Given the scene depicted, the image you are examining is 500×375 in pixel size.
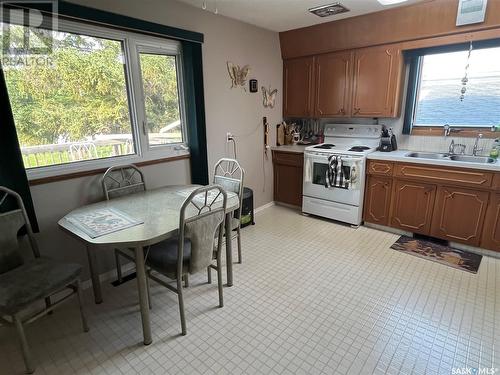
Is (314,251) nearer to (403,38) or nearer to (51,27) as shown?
(403,38)

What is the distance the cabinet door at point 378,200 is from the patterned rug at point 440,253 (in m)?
0.33

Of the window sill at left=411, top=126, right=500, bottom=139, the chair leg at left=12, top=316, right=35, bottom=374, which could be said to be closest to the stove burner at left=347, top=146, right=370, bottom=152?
the window sill at left=411, top=126, right=500, bottom=139

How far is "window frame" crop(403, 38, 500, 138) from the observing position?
2.83m

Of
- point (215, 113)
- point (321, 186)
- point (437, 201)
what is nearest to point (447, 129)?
point (437, 201)

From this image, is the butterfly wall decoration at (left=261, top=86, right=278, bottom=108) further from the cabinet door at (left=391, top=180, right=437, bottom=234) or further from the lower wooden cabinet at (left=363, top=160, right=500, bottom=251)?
the cabinet door at (left=391, top=180, right=437, bottom=234)

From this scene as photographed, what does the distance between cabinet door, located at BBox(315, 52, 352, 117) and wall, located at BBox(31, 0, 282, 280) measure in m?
0.60

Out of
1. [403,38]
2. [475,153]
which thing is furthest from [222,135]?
[475,153]

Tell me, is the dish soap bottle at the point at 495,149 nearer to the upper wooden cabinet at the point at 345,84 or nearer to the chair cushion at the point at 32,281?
the upper wooden cabinet at the point at 345,84

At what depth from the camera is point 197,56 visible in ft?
9.21

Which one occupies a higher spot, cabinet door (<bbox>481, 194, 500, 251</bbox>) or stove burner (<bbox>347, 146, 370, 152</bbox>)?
stove burner (<bbox>347, 146, 370, 152</bbox>)

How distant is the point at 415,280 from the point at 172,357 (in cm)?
201

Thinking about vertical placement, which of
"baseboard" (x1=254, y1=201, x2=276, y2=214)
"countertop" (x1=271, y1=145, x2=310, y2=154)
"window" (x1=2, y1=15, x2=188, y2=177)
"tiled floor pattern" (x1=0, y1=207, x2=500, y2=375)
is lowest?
"tiled floor pattern" (x1=0, y1=207, x2=500, y2=375)

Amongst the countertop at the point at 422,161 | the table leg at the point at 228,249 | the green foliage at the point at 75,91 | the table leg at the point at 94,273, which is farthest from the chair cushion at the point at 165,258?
the countertop at the point at 422,161

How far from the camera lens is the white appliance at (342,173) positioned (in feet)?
10.7
